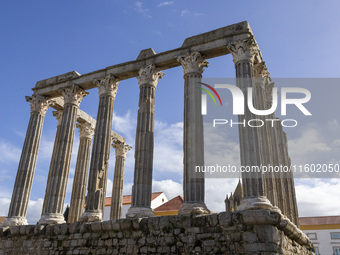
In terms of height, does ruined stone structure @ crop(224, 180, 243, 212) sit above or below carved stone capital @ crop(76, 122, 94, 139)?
below

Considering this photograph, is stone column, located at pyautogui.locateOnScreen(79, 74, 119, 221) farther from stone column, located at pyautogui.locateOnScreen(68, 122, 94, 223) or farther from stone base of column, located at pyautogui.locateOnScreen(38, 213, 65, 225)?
stone column, located at pyautogui.locateOnScreen(68, 122, 94, 223)

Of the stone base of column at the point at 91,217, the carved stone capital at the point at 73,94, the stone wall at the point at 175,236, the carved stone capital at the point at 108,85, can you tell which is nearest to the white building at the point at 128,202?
the carved stone capital at the point at 73,94

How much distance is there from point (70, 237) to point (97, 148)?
4.28 metres

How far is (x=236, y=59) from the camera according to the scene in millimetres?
14438

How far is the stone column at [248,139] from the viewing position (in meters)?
11.9

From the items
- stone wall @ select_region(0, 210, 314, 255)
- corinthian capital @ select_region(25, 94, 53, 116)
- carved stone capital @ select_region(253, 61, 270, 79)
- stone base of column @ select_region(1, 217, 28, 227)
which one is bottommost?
stone wall @ select_region(0, 210, 314, 255)

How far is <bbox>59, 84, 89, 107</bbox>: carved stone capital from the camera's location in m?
18.3

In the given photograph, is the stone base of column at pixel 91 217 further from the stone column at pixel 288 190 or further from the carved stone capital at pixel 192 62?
the stone column at pixel 288 190

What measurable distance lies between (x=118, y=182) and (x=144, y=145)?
8974 mm

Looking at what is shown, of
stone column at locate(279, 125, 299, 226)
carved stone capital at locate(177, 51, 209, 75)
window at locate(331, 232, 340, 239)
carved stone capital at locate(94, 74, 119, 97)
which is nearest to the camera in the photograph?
carved stone capital at locate(177, 51, 209, 75)

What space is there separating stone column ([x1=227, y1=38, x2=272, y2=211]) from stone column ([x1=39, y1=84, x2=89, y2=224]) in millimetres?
8903

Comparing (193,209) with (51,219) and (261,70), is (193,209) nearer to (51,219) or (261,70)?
(51,219)

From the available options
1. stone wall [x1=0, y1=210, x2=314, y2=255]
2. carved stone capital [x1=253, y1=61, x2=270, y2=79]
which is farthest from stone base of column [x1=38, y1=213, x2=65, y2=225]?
carved stone capital [x1=253, y1=61, x2=270, y2=79]

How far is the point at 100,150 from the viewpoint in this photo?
1596 centimetres
